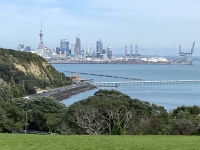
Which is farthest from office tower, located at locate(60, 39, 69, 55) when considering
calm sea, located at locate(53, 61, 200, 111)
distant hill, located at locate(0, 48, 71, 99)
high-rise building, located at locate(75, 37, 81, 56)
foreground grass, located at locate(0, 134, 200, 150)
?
foreground grass, located at locate(0, 134, 200, 150)

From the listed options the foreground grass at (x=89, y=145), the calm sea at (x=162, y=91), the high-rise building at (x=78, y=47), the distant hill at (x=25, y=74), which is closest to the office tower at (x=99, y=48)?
the high-rise building at (x=78, y=47)

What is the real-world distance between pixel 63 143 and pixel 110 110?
6.82m

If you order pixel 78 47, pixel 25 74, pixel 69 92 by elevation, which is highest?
pixel 78 47

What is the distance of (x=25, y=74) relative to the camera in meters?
38.7

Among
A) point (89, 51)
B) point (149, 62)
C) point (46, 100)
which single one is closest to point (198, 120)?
point (46, 100)

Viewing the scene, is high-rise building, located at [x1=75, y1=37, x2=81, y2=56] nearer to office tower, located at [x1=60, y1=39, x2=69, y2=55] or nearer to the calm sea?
office tower, located at [x1=60, y1=39, x2=69, y2=55]

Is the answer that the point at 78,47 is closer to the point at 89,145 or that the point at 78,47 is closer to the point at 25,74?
the point at 25,74

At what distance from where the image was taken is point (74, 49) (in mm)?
172875

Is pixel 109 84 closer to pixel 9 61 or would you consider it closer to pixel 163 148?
pixel 9 61

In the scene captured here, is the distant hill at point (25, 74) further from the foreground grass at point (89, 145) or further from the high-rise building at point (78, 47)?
the high-rise building at point (78, 47)

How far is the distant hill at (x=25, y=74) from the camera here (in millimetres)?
33875

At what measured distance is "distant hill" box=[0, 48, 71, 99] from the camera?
33875 mm

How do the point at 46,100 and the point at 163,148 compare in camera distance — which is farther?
the point at 46,100

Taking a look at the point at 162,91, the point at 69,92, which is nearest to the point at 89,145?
the point at 69,92
